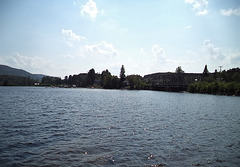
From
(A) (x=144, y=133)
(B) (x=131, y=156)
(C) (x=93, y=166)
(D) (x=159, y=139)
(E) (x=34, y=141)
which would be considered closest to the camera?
(C) (x=93, y=166)

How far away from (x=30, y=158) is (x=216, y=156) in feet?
50.4

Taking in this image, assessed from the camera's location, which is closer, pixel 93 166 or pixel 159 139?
pixel 93 166

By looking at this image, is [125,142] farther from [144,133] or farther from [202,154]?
[202,154]

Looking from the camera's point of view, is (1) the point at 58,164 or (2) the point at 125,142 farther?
(2) the point at 125,142

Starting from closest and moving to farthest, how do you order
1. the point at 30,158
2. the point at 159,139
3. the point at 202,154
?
1. the point at 30,158
2. the point at 202,154
3. the point at 159,139

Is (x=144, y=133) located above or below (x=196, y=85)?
below

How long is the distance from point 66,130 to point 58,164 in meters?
10.5

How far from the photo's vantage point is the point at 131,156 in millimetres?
15320

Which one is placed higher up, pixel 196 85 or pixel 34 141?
pixel 196 85

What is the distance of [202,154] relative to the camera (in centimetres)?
1645

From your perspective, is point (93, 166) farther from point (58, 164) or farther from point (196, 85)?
point (196, 85)

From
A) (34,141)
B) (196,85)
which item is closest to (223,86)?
(196,85)

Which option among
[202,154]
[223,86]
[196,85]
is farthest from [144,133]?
[196,85]

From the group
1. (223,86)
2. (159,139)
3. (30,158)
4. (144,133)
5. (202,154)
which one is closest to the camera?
(30,158)
